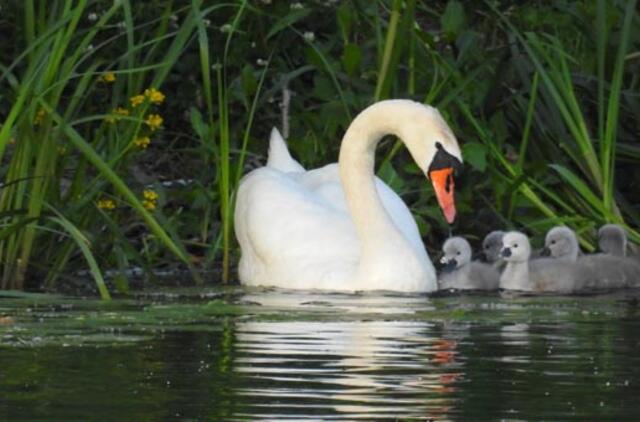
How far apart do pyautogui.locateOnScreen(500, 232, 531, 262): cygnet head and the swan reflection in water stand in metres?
1.25

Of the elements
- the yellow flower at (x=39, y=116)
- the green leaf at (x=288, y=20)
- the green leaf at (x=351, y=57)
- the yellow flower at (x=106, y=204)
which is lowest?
the yellow flower at (x=106, y=204)

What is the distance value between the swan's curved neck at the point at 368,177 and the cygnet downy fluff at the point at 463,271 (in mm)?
Result: 297

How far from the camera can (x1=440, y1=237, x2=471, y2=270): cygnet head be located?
1151cm

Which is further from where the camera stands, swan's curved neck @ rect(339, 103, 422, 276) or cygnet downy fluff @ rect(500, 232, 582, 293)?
cygnet downy fluff @ rect(500, 232, 582, 293)

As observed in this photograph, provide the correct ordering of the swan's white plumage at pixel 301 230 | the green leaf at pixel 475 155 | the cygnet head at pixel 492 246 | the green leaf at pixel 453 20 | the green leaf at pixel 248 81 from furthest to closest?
the green leaf at pixel 453 20 < the green leaf at pixel 248 81 < the green leaf at pixel 475 155 < the cygnet head at pixel 492 246 < the swan's white plumage at pixel 301 230

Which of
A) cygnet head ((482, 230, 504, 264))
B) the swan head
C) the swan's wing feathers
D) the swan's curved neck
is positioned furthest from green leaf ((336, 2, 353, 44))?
the swan head

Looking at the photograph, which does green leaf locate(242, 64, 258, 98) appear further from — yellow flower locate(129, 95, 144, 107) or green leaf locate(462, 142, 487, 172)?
yellow flower locate(129, 95, 144, 107)

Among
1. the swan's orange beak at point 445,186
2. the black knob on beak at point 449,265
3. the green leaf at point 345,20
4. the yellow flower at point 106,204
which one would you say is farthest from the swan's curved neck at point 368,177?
the green leaf at point 345,20

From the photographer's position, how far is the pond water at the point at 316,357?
691 cm

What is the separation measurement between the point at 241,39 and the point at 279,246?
7.39 ft

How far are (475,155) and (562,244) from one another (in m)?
0.85

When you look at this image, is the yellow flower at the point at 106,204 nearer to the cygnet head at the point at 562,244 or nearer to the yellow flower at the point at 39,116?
the yellow flower at the point at 39,116

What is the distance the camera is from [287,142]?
42.9 ft

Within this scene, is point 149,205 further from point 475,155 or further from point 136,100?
point 475,155
